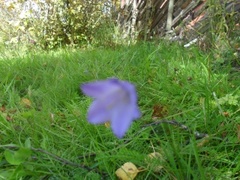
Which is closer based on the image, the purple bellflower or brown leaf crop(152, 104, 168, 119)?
the purple bellflower

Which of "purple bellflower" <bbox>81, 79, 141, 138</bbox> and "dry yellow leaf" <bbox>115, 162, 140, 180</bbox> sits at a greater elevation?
"purple bellflower" <bbox>81, 79, 141, 138</bbox>

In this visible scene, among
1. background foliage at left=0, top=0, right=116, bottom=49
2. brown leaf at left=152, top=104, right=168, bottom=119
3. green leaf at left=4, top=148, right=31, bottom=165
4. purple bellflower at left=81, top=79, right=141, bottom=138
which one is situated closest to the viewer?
purple bellflower at left=81, top=79, right=141, bottom=138

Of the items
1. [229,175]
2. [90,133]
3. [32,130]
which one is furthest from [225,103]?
[32,130]

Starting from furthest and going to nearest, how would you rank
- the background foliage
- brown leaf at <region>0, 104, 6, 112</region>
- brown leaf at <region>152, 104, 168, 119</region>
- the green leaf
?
the background foliage
brown leaf at <region>0, 104, 6, 112</region>
brown leaf at <region>152, 104, 168, 119</region>
the green leaf

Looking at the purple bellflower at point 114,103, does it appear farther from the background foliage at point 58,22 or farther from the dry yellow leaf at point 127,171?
the background foliage at point 58,22

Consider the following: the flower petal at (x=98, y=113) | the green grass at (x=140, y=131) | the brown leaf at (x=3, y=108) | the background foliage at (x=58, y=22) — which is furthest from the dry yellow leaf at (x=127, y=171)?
the background foliage at (x=58, y=22)

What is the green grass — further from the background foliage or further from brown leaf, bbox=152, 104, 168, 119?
the background foliage

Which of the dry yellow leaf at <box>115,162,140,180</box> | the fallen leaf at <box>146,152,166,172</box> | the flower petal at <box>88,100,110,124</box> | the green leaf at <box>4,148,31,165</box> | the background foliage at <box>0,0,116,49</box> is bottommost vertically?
the background foliage at <box>0,0,116,49</box>

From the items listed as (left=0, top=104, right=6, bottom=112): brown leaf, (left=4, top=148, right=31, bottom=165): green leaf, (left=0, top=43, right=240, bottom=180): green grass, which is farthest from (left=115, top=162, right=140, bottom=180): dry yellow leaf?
(left=0, top=104, right=6, bottom=112): brown leaf
